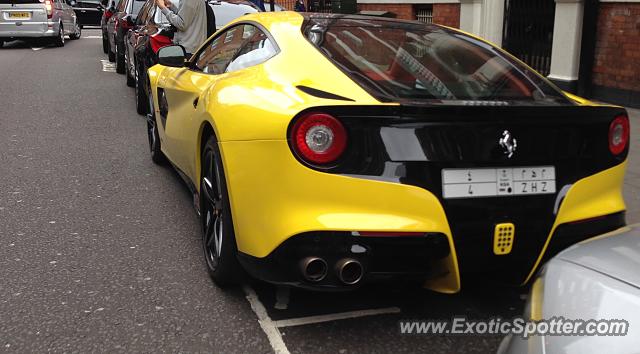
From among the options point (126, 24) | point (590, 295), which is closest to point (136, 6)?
point (126, 24)

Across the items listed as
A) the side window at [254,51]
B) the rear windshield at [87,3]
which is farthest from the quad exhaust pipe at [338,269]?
the rear windshield at [87,3]

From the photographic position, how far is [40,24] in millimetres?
18531

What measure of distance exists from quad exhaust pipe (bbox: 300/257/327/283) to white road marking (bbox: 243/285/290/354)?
39 cm

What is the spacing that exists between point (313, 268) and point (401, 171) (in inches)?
21.0

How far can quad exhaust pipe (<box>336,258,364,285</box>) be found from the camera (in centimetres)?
272

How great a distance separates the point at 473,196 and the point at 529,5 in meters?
9.18

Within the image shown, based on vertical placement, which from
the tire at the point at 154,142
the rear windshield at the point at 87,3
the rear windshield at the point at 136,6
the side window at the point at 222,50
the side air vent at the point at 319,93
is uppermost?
the rear windshield at the point at 87,3

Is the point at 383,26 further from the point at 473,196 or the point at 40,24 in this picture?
the point at 40,24

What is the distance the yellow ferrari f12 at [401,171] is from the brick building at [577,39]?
6576mm

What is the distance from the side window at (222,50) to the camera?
4113 millimetres

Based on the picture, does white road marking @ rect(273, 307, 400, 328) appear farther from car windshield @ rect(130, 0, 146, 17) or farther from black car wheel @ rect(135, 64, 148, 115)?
car windshield @ rect(130, 0, 146, 17)

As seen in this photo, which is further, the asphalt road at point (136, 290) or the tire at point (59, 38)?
the tire at point (59, 38)

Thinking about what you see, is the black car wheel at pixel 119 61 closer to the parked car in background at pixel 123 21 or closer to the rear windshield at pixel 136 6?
the parked car in background at pixel 123 21

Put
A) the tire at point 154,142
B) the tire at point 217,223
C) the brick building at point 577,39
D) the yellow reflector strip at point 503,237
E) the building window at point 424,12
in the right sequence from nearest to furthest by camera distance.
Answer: the yellow reflector strip at point 503,237 → the tire at point 217,223 → the tire at point 154,142 → the brick building at point 577,39 → the building window at point 424,12
